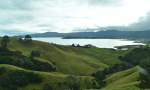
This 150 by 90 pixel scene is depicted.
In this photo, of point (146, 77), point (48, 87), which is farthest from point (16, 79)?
point (146, 77)

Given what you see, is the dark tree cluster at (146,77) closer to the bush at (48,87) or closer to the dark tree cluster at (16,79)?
the bush at (48,87)

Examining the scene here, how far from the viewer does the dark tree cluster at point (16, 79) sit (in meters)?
31.7

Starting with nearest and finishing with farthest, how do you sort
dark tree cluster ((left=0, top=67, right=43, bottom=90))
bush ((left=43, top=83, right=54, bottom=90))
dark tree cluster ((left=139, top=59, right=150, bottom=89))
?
dark tree cluster ((left=139, top=59, right=150, bottom=89)) < dark tree cluster ((left=0, top=67, right=43, bottom=90)) < bush ((left=43, top=83, right=54, bottom=90))

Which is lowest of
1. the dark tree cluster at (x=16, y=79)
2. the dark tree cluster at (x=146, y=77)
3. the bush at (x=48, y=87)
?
the bush at (x=48, y=87)

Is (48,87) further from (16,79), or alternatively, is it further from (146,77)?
(146,77)

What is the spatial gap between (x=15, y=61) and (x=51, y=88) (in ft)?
112

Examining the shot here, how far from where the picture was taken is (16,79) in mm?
33969

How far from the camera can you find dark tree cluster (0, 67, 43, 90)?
3171cm

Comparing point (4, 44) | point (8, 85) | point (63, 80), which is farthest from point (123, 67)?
point (4, 44)

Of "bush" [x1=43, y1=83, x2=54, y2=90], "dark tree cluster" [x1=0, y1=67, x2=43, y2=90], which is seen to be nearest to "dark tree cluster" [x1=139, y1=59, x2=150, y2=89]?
"bush" [x1=43, y1=83, x2=54, y2=90]

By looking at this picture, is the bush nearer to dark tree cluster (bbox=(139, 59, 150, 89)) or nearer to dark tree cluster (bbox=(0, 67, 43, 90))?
dark tree cluster (bbox=(0, 67, 43, 90))

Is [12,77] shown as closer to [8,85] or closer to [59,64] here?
[8,85]

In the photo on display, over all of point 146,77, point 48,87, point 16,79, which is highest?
point 146,77

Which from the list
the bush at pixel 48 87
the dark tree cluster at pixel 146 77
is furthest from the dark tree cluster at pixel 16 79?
the dark tree cluster at pixel 146 77
